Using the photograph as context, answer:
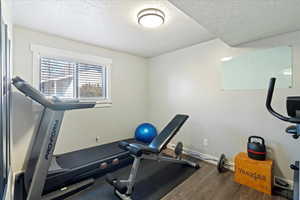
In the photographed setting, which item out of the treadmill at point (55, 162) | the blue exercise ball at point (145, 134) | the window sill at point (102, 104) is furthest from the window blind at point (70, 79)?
the blue exercise ball at point (145, 134)

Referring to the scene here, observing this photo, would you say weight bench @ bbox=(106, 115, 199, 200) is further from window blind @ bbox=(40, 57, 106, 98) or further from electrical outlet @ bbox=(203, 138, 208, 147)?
window blind @ bbox=(40, 57, 106, 98)

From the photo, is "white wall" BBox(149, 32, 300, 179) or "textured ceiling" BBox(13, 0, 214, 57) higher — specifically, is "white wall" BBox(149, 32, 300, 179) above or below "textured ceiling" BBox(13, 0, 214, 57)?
below

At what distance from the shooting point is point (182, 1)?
1338 mm

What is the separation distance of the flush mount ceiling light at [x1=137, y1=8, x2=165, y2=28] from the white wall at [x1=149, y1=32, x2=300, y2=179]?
4.61ft

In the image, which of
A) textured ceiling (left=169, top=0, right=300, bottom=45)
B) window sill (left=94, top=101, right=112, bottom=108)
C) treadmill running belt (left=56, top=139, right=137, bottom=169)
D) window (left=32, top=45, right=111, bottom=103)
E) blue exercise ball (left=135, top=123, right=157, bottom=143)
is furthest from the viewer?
blue exercise ball (left=135, top=123, right=157, bottom=143)

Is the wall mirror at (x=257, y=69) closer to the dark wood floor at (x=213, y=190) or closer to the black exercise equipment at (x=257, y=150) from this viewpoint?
the black exercise equipment at (x=257, y=150)

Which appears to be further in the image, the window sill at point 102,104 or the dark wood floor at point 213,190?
the window sill at point 102,104

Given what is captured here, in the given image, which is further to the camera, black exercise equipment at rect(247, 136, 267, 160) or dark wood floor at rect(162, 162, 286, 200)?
black exercise equipment at rect(247, 136, 267, 160)

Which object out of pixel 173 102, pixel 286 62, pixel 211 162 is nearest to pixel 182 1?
pixel 286 62

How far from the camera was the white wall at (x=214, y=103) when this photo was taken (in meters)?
2.14

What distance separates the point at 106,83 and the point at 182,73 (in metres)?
1.75

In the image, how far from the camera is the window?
2.58 m

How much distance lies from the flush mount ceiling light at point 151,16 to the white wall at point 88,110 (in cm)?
158

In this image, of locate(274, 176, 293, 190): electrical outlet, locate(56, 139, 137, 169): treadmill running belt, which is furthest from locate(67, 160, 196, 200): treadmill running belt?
locate(274, 176, 293, 190): electrical outlet
